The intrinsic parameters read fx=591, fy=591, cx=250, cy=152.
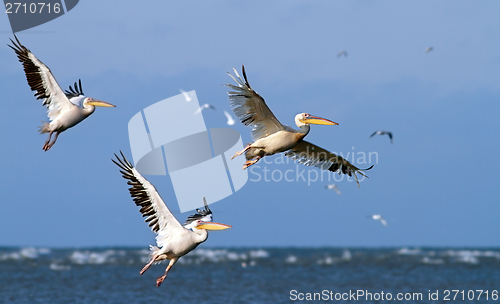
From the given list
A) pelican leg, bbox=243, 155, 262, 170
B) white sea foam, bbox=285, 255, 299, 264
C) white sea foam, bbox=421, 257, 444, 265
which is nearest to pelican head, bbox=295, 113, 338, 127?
pelican leg, bbox=243, 155, 262, 170

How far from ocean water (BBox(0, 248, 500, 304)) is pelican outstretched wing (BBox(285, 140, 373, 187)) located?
704 centimetres

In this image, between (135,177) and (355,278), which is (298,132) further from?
(355,278)

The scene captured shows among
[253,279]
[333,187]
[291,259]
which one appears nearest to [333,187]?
[333,187]

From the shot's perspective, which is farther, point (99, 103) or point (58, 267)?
point (58, 267)

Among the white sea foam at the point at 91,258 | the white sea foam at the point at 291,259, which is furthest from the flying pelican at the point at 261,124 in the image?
the white sea foam at the point at 91,258

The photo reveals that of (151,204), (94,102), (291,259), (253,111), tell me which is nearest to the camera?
(151,204)

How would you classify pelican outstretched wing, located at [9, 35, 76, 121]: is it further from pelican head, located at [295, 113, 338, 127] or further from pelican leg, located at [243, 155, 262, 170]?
pelican head, located at [295, 113, 338, 127]

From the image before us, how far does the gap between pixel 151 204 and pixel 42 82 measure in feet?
10.9

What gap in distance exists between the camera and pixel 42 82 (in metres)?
9.94

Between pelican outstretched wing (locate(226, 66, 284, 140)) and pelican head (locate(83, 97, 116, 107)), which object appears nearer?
pelican outstretched wing (locate(226, 66, 284, 140))

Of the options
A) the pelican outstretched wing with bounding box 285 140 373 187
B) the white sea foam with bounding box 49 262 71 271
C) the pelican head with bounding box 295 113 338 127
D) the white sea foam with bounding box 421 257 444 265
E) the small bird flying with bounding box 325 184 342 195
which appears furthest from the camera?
the white sea foam with bounding box 421 257 444 265

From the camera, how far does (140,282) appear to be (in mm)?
21125

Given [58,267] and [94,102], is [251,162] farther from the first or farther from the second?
[58,267]

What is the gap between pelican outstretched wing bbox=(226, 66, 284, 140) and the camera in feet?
29.8
